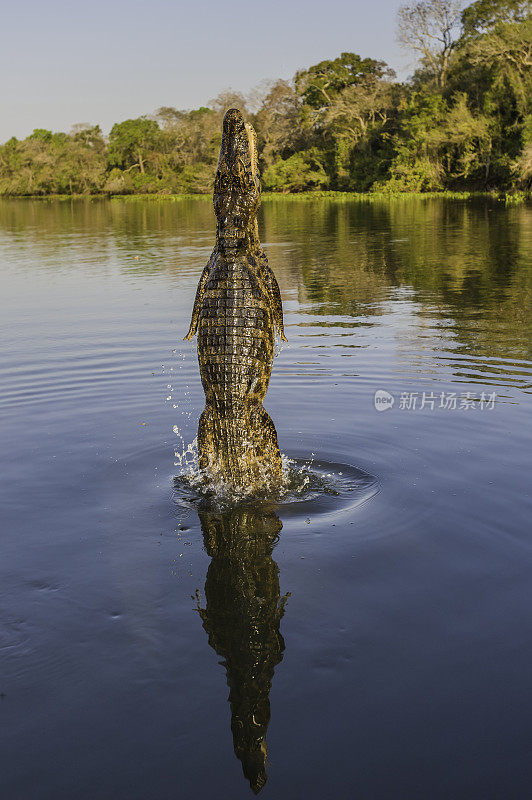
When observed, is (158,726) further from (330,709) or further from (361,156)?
(361,156)

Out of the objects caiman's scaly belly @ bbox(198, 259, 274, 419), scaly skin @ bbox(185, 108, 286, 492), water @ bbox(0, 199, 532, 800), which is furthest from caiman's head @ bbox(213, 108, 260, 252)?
water @ bbox(0, 199, 532, 800)

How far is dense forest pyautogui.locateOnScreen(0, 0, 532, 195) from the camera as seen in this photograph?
53156 mm

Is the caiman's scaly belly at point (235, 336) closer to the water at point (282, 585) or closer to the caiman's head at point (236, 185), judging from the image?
the caiman's head at point (236, 185)

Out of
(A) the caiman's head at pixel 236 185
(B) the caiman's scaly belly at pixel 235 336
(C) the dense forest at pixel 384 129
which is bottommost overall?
(B) the caiman's scaly belly at pixel 235 336

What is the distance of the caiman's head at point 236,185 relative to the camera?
6.48 meters

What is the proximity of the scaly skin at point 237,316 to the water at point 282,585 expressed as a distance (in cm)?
65

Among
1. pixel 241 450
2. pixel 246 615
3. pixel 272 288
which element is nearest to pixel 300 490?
pixel 241 450

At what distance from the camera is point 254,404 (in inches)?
266

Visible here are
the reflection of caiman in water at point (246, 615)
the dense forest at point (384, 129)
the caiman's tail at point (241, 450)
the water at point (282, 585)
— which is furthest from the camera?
the dense forest at point (384, 129)

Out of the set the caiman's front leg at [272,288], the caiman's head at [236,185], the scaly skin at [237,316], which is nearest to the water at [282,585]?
the scaly skin at [237,316]

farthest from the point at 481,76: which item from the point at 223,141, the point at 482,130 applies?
the point at 223,141

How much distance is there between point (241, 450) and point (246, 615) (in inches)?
79.8

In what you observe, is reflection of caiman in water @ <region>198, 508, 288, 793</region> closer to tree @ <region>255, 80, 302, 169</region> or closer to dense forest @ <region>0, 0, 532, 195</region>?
dense forest @ <region>0, 0, 532, 195</region>

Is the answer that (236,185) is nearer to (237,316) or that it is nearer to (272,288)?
(272,288)
